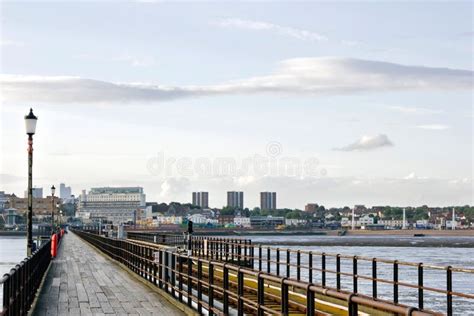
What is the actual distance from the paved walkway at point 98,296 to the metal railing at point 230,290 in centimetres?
56

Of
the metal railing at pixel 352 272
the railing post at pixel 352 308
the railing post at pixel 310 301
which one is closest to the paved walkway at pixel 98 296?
the metal railing at pixel 352 272

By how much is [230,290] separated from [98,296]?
20.3 feet

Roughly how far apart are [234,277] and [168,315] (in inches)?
557

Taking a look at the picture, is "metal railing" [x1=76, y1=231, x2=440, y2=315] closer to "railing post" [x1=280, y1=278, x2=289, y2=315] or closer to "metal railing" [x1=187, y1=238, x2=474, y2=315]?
"railing post" [x1=280, y1=278, x2=289, y2=315]

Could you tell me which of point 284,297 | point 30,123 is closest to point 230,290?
point 30,123

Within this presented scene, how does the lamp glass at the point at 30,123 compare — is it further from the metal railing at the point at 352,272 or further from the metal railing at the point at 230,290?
the metal railing at the point at 352,272

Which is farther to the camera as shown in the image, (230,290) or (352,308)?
(230,290)

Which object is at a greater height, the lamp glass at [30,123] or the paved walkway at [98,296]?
the lamp glass at [30,123]

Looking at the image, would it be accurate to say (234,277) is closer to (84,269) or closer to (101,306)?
(84,269)

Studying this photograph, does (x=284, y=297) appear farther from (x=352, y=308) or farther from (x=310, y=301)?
(x=352, y=308)

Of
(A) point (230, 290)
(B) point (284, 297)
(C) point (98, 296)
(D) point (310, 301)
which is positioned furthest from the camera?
(A) point (230, 290)

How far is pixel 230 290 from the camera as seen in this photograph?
28.8m

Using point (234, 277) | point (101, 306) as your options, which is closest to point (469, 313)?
point (234, 277)

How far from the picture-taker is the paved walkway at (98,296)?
20.1 m
